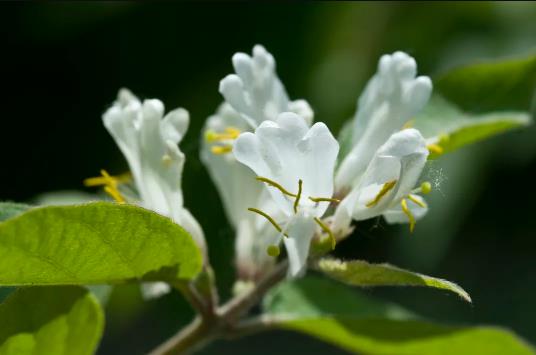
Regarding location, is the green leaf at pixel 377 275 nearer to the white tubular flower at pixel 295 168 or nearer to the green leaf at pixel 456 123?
the white tubular flower at pixel 295 168

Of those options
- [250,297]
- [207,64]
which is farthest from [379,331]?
[207,64]

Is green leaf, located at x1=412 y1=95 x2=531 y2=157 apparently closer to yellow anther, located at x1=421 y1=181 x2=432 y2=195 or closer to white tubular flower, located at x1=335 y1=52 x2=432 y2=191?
white tubular flower, located at x1=335 y1=52 x2=432 y2=191

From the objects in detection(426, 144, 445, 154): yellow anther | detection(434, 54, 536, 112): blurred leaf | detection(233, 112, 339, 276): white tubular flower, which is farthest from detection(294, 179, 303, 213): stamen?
detection(434, 54, 536, 112): blurred leaf

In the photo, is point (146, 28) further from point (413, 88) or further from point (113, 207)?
point (113, 207)

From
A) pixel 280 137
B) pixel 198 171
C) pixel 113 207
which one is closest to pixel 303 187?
pixel 280 137

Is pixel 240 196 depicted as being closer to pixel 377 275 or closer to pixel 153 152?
pixel 153 152

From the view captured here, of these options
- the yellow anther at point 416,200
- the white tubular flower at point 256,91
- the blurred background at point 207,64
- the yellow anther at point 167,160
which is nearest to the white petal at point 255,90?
the white tubular flower at point 256,91
